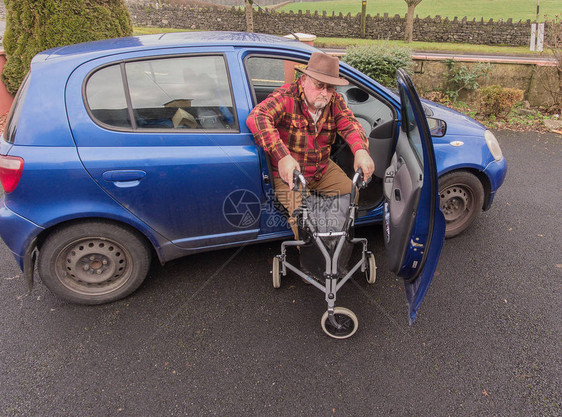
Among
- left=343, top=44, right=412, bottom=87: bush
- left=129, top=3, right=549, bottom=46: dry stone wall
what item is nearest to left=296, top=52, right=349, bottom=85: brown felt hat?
left=343, top=44, right=412, bottom=87: bush

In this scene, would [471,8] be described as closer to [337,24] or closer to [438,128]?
[337,24]

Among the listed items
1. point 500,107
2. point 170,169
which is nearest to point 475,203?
point 170,169

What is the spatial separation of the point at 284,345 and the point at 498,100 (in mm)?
6409

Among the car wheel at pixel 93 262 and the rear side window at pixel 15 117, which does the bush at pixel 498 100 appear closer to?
the car wheel at pixel 93 262

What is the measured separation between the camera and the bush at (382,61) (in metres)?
6.43

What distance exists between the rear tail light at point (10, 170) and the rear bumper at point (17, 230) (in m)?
0.18

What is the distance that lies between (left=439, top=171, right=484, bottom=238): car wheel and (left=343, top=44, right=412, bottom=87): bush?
4035 mm

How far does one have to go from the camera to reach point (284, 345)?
231 centimetres

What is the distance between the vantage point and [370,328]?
2424 mm

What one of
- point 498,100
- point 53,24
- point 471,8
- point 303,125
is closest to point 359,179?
point 303,125

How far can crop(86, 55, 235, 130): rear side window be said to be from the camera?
90.1 inches

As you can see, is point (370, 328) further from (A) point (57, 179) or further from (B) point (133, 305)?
(A) point (57, 179)

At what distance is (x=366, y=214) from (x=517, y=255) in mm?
1413

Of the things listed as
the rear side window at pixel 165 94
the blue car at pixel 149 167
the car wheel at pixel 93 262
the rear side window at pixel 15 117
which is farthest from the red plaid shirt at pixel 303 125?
the rear side window at pixel 15 117
